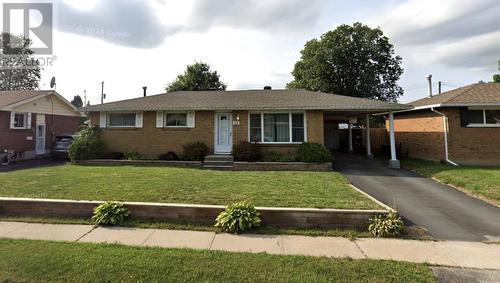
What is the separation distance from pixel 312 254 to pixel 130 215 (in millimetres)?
3839

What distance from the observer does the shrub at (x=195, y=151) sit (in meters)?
13.8

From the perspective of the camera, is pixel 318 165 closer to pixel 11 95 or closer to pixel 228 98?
pixel 228 98

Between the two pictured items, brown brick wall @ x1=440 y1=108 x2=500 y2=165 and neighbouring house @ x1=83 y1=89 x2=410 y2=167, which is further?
neighbouring house @ x1=83 y1=89 x2=410 y2=167

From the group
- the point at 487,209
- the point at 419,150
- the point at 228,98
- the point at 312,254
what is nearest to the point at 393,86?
the point at 419,150

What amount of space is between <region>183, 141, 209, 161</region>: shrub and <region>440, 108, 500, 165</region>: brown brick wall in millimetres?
11638

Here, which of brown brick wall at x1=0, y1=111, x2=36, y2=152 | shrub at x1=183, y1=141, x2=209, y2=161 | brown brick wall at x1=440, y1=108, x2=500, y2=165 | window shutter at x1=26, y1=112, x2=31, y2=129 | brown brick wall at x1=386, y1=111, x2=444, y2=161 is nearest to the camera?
brown brick wall at x1=440, y1=108, x2=500, y2=165

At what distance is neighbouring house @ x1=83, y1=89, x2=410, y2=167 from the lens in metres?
14.1

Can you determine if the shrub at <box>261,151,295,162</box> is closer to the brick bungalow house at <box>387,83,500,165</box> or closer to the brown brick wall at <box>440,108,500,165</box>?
the brick bungalow house at <box>387,83,500,165</box>

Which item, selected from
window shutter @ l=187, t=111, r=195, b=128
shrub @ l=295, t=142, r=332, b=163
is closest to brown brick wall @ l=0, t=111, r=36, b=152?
window shutter @ l=187, t=111, r=195, b=128

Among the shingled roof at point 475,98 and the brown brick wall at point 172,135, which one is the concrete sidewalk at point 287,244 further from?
the shingled roof at point 475,98

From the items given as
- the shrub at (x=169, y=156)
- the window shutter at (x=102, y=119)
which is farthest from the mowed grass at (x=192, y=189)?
the window shutter at (x=102, y=119)

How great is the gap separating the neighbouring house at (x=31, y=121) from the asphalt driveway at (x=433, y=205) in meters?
18.3

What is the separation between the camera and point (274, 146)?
14.3m

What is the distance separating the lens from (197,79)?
113 feet
